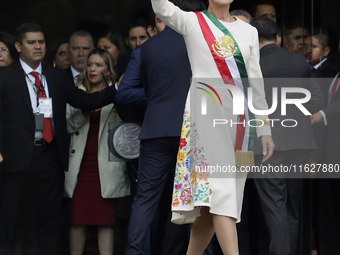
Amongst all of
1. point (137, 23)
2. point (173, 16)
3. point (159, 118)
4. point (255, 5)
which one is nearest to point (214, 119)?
point (173, 16)

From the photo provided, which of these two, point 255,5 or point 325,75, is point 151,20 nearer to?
point 255,5

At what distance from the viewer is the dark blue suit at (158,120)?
4.02 m

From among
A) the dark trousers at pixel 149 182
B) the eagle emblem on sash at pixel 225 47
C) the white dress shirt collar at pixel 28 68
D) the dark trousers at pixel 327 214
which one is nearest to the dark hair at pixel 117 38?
the white dress shirt collar at pixel 28 68

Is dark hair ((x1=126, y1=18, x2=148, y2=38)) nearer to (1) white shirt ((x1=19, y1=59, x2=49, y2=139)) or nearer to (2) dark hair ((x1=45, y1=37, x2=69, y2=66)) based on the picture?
(2) dark hair ((x1=45, y1=37, x2=69, y2=66))

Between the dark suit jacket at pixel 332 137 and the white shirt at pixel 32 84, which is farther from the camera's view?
the dark suit jacket at pixel 332 137

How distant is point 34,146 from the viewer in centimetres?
460

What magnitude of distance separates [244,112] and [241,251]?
1605mm

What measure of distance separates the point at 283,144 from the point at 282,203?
42 centimetres

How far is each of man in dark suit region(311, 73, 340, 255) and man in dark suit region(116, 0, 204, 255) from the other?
4.33 feet

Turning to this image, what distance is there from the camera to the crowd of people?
4.08 m

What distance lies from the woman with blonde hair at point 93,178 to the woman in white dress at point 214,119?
1294 millimetres

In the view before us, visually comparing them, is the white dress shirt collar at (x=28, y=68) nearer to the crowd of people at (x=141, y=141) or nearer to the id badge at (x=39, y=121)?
the crowd of people at (x=141, y=141)

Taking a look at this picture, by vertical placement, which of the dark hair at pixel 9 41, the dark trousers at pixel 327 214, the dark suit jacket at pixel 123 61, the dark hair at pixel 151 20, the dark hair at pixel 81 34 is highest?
the dark hair at pixel 151 20

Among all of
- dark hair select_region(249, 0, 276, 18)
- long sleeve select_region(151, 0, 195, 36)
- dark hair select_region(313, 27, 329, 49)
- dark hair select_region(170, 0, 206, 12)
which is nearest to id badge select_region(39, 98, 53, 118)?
dark hair select_region(170, 0, 206, 12)
